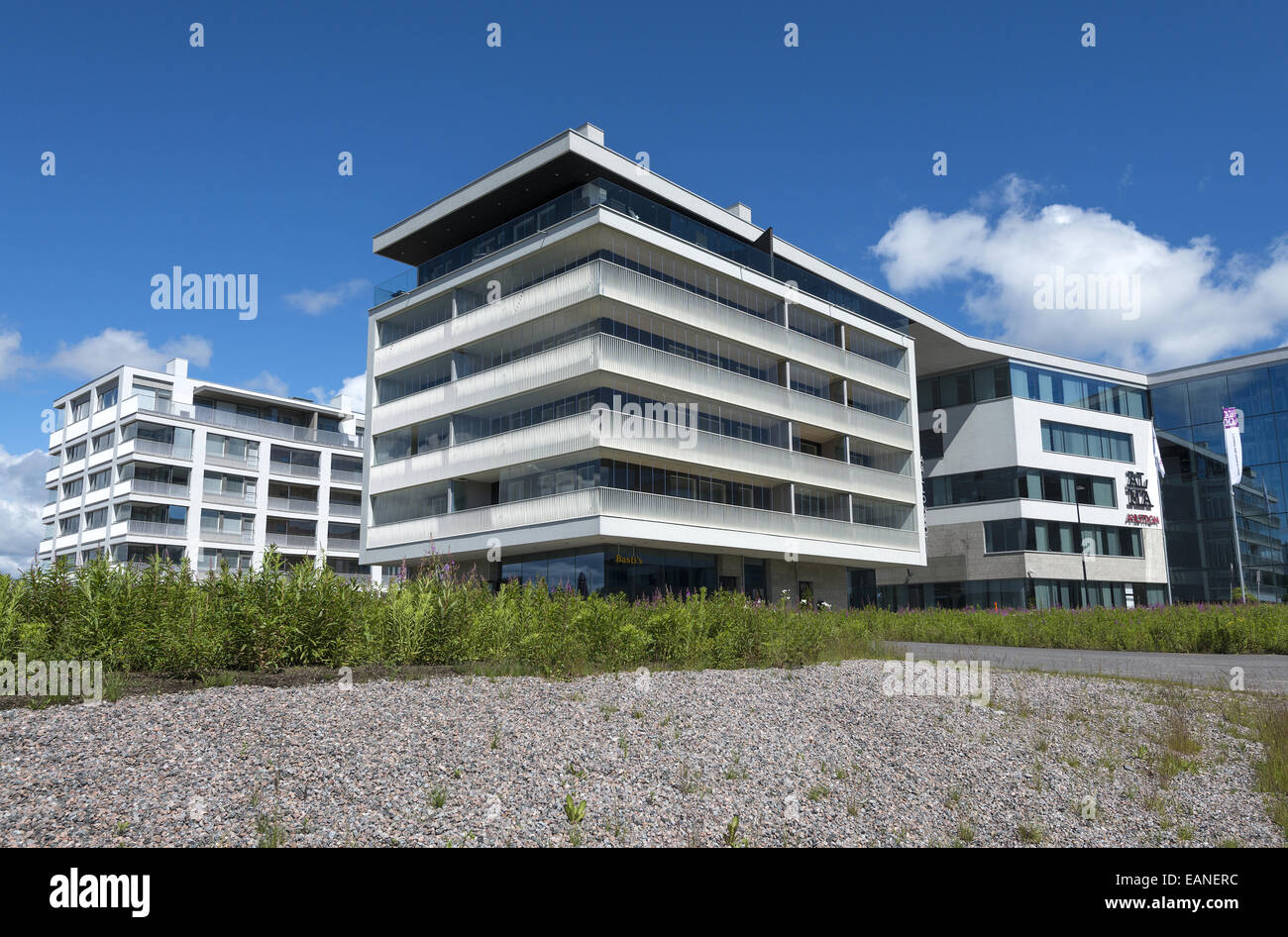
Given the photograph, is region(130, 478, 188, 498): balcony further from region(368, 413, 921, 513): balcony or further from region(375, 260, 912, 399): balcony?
region(368, 413, 921, 513): balcony

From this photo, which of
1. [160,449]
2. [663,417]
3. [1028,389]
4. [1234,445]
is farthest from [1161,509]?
[160,449]

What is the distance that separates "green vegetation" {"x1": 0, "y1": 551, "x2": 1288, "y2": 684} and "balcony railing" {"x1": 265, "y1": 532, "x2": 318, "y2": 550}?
195ft

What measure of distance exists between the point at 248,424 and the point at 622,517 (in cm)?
4774

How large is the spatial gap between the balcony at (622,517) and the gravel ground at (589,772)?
2205 centimetres

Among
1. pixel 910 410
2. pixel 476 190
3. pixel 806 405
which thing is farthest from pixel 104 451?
pixel 910 410

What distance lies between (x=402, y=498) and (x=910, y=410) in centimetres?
2830

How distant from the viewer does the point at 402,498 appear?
136ft

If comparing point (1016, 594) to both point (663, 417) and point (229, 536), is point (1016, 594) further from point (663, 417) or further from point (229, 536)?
point (229, 536)

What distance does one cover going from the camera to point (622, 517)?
32844 millimetres

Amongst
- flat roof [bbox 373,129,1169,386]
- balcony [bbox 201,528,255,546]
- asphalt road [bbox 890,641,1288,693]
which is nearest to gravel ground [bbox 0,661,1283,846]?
asphalt road [bbox 890,641,1288,693]

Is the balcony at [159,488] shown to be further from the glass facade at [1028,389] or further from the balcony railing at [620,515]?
the glass facade at [1028,389]

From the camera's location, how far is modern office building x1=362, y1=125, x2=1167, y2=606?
114 ft

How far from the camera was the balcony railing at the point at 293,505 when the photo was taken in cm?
6938

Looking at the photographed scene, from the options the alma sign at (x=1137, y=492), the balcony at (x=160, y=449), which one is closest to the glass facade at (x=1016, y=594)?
the alma sign at (x=1137, y=492)
